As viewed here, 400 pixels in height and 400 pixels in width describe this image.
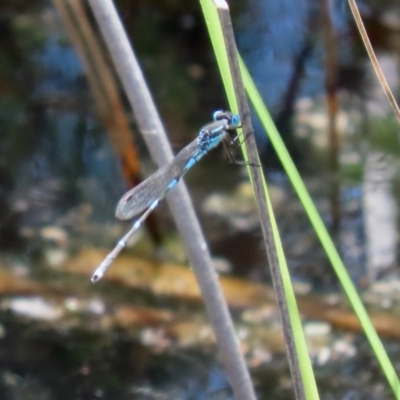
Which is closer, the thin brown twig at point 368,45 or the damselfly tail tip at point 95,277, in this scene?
the thin brown twig at point 368,45

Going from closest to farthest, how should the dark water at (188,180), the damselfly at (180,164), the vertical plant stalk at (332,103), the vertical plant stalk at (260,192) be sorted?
the vertical plant stalk at (260,192), the damselfly at (180,164), the dark water at (188,180), the vertical plant stalk at (332,103)

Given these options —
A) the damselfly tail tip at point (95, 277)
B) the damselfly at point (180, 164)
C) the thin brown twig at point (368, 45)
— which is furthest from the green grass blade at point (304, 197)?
the damselfly at point (180, 164)

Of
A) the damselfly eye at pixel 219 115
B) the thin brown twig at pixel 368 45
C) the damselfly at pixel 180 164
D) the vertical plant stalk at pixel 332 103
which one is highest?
the vertical plant stalk at pixel 332 103

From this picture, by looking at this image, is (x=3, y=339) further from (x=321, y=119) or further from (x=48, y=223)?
(x=321, y=119)

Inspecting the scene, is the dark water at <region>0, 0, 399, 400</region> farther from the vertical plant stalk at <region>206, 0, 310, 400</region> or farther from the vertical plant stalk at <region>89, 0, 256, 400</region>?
the vertical plant stalk at <region>206, 0, 310, 400</region>

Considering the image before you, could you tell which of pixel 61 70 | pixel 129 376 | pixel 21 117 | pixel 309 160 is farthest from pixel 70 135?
pixel 129 376

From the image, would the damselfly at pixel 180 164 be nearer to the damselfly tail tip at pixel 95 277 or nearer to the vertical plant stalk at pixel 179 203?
the vertical plant stalk at pixel 179 203

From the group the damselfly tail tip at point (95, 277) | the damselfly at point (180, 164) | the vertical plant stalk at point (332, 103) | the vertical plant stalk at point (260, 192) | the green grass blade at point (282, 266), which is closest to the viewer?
the vertical plant stalk at point (260, 192)
